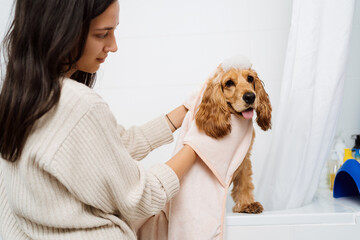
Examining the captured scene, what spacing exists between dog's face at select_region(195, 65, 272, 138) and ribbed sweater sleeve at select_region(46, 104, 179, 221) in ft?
1.15

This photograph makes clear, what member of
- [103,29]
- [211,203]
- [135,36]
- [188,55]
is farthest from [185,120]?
[135,36]

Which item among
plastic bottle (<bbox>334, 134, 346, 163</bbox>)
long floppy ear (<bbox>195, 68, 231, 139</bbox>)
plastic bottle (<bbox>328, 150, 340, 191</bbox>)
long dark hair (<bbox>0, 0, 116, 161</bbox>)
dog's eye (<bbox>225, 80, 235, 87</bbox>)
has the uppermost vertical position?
long dark hair (<bbox>0, 0, 116, 161</bbox>)

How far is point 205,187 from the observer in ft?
3.68

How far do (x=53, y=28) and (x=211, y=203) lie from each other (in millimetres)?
737

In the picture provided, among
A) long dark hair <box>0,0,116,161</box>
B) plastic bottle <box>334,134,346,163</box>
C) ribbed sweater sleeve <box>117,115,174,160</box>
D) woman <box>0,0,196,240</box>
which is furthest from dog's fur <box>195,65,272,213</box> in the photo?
plastic bottle <box>334,134,346,163</box>

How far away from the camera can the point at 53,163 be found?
2.37 feet

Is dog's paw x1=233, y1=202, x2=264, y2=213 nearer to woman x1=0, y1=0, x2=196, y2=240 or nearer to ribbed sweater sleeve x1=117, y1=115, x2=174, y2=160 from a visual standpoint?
ribbed sweater sleeve x1=117, y1=115, x2=174, y2=160

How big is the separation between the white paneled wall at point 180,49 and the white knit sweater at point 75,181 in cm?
105

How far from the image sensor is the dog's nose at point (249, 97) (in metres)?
1.11


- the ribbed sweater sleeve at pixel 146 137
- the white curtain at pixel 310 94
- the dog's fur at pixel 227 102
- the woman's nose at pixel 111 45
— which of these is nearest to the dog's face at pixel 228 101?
the dog's fur at pixel 227 102

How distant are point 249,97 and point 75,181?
643mm

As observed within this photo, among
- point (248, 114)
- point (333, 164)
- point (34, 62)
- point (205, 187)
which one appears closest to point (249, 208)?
point (205, 187)

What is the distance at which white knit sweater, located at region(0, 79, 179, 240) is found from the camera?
0.74 m

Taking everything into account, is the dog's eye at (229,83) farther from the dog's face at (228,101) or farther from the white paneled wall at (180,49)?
the white paneled wall at (180,49)
